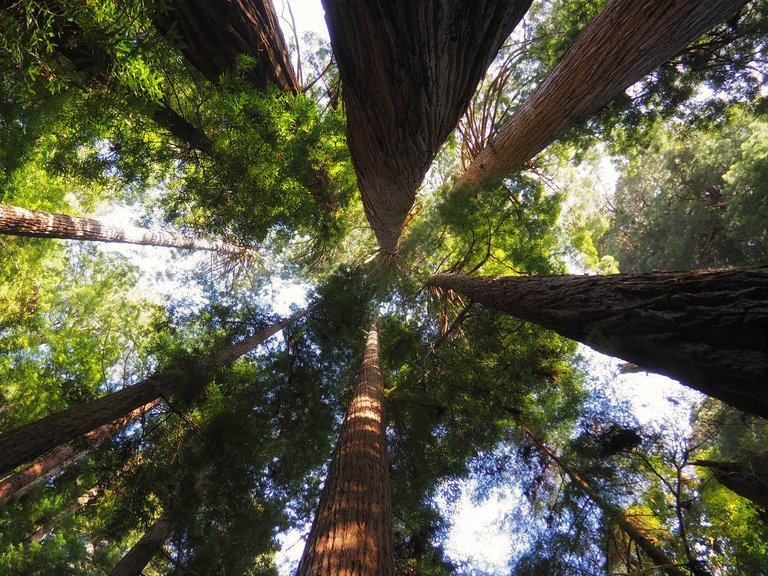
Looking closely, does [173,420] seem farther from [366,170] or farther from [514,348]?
[514,348]

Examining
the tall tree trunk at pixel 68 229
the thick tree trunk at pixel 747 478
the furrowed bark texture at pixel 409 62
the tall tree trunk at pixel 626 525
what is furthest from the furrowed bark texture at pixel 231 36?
the tall tree trunk at pixel 626 525

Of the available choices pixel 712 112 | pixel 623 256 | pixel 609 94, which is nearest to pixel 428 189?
pixel 609 94

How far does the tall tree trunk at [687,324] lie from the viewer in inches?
51.0

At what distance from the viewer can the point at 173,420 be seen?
5.42 meters

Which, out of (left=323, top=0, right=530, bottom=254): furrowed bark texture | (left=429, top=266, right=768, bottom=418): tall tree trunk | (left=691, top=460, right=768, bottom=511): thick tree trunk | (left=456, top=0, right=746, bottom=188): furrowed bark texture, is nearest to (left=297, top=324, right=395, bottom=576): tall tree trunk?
(left=429, top=266, right=768, bottom=418): tall tree trunk

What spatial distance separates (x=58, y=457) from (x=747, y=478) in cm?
1165

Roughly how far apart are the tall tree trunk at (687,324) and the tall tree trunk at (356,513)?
195cm

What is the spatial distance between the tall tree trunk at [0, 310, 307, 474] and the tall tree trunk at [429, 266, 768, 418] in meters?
5.08

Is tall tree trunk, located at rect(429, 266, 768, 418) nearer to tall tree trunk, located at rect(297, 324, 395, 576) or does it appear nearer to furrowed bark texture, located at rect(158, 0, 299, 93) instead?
tall tree trunk, located at rect(297, 324, 395, 576)

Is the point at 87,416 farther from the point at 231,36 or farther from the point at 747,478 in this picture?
the point at 747,478

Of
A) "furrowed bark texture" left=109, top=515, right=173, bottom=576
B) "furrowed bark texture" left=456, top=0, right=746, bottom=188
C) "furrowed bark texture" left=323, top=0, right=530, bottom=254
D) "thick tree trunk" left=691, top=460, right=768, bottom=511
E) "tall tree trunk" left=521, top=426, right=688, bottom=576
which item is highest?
"furrowed bark texture" left=456, top=0, right=746, bottom=188

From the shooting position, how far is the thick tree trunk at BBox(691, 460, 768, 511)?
3555 millimetres

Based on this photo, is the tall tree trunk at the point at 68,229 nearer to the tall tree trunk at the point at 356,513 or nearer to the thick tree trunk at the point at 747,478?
the tall tree trunk at the point at 356,513

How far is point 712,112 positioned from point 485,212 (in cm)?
512
